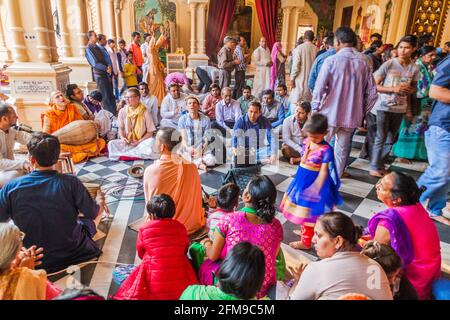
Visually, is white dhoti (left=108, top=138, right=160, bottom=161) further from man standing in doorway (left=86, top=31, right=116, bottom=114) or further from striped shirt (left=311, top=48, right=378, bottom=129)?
man standing in doorway (left=86, top=31, right=116, bottom=114)

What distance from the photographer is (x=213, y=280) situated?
5.53ft

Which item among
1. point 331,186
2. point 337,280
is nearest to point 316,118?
point 331,186

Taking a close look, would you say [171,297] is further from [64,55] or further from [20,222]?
[64,55]

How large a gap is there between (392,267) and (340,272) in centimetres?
35

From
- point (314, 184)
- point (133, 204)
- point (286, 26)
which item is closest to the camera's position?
point (314, 184)

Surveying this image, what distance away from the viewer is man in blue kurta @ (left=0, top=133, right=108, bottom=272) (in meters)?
1.70

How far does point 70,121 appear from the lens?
376cm

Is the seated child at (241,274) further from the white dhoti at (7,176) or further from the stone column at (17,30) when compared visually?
the stone column at (17,30)

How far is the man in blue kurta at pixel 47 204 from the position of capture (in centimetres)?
170

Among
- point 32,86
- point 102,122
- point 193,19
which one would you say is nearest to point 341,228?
point 102,122

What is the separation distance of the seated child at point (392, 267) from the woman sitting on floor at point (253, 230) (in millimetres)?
439

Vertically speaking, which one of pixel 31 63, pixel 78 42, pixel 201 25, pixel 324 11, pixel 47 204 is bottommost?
pixel 47 204

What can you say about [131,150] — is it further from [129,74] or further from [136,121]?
[129,74]

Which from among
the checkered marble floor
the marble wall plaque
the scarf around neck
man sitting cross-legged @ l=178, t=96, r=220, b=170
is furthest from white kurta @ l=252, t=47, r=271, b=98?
the marble wall plaque
